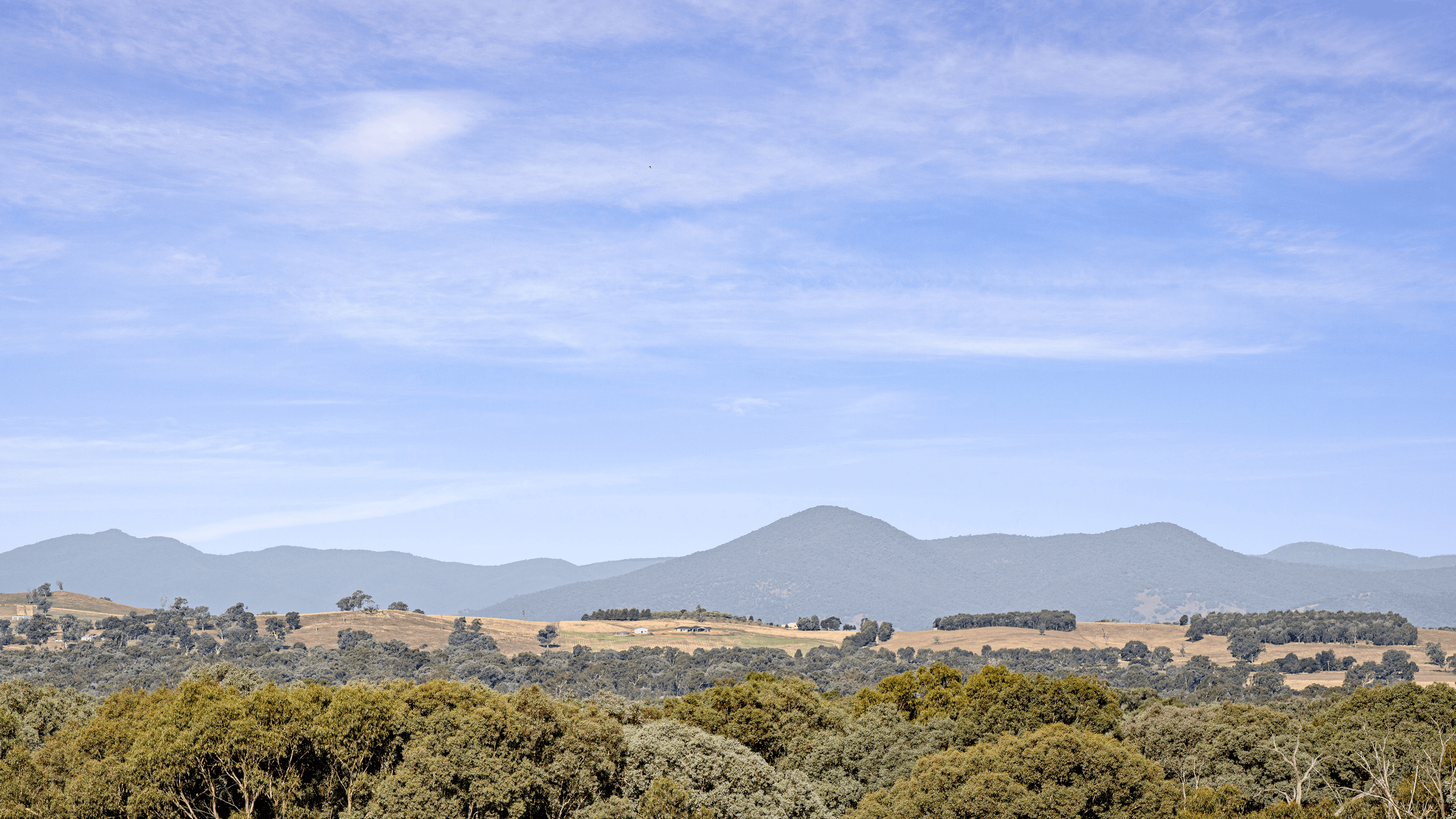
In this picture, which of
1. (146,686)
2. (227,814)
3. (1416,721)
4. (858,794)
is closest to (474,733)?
(227,814)

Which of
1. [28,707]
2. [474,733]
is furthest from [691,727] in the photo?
[28,707]

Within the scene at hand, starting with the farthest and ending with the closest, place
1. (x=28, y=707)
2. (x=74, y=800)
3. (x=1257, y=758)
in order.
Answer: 1. (x=28, y=707)
2. (x=1257, y=758)
3. (x=74, y=800)

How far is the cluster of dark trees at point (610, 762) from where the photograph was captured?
158 ft

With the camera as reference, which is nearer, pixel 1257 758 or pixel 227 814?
pixel 227 814

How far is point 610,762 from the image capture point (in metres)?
54.2

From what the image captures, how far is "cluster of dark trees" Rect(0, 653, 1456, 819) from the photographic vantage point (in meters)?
48.1

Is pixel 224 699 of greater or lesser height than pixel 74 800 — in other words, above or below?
above

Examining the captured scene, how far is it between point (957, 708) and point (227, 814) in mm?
52068

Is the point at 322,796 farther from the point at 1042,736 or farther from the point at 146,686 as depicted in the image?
the point at 146,686

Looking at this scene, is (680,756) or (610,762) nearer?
(610,762)

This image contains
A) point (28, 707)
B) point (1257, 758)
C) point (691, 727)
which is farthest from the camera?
point (28, 707)

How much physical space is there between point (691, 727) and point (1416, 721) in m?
46.7

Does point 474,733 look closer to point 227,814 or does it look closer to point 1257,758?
point 227,814

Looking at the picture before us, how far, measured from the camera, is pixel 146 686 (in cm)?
14662
